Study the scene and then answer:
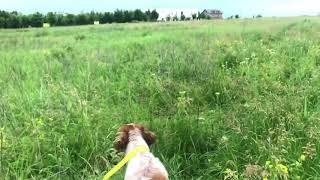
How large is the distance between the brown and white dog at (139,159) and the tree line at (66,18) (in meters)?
36.8

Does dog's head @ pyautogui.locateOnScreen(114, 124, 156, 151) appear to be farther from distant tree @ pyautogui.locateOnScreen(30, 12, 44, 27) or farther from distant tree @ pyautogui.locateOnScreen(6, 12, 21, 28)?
distant tree @ pyautogui.locateOnScreen(30, 12, 44, 27)

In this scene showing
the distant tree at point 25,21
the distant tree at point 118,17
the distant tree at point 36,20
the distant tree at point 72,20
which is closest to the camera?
the distant tree at point 25,21

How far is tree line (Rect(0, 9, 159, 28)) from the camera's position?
3989 centimetres

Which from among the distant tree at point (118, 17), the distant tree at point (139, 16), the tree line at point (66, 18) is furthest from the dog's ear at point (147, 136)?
the distant tree at point (139, 16)

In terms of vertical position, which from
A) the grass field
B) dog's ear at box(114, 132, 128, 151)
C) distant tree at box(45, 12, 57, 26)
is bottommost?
distant tree at box(45, 12, 57, 26)

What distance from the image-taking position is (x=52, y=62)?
8.06m

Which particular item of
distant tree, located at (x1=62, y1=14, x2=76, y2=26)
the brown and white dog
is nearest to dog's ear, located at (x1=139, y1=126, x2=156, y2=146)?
the brown and white dog

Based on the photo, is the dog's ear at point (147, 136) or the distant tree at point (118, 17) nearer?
the dog's ear at point (147, 136)

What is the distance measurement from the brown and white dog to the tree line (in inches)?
1450

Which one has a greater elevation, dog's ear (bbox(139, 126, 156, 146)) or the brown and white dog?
the brown and white dog

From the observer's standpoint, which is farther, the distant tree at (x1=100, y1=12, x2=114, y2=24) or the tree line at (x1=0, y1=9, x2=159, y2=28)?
the distant tree at (x1=100, y1=12, x2=114, y2=24)

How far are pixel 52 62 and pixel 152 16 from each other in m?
39.4

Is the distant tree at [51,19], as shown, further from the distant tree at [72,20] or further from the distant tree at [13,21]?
the distant tree at [13,21]

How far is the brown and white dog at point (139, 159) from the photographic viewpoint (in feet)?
7.91
